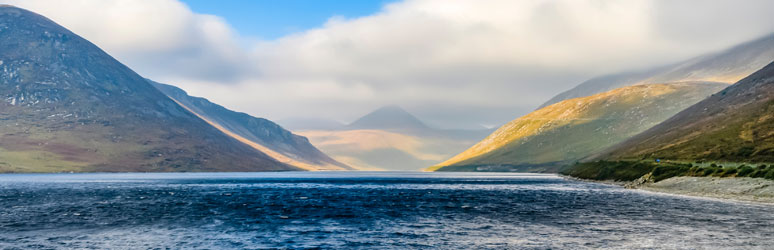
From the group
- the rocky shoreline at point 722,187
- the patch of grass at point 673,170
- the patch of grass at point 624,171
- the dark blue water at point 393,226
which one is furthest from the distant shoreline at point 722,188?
the patch of grass at point 624,171

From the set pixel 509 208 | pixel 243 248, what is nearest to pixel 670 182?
pixel 509 208

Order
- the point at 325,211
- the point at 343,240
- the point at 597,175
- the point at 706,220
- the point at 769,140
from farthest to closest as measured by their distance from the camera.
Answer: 1. the point at 597,175
2. the point at 769,140
3. the point at 325,211
4. the point at 706,220
5. the point at 343,240

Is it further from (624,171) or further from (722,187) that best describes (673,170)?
(624,171)

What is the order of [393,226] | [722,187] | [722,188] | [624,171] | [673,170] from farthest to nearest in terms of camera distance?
[624,171], [673,170], [722,187], [722,188], [393,226]

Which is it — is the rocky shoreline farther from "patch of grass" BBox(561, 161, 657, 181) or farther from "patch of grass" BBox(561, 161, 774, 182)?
"patch of grass" BBox(561, 161, 657, 181)

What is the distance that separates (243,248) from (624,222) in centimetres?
3999

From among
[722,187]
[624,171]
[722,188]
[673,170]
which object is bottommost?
[722,188]

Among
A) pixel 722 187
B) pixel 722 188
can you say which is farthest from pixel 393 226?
pixel 722 187

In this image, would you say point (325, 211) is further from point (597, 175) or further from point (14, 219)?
point (597, 175)

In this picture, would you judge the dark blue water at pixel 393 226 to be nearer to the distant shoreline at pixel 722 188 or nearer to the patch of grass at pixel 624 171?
the distant shoreline at pixel 722 188

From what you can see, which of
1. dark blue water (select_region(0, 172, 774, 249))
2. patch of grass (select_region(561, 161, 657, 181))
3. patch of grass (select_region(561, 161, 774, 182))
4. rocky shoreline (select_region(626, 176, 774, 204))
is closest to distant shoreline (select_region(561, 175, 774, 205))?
rocky shoreline (select_region(626, 176, 774, 204))

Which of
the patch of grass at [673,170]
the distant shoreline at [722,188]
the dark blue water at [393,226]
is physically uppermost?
the patch of grass at [673,170]

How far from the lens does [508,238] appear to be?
166ft

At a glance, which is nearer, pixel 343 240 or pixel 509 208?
pixel 343 240
